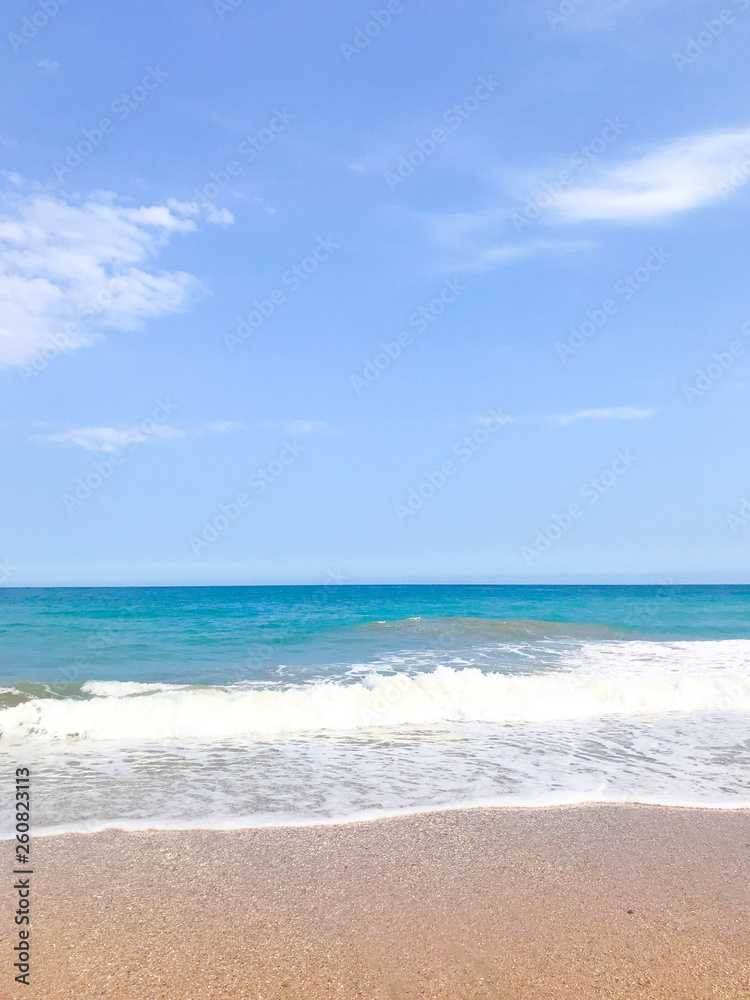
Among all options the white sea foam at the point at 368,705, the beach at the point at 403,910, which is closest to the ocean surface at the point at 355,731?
the white sea foam at the point at 368,705

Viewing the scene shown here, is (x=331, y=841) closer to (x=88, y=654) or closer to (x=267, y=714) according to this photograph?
(x=267, y=714)

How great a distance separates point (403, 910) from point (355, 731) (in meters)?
5.99

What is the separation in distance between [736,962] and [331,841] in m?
3.05

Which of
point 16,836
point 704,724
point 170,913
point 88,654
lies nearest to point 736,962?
point 170,913

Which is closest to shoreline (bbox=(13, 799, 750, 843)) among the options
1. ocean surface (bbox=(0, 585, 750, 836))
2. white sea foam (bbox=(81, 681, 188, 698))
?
ocean surface (bbox=(0, 585, 750, 836))

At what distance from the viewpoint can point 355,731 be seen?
406 inches

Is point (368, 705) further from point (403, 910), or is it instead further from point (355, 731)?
point (403, 910)

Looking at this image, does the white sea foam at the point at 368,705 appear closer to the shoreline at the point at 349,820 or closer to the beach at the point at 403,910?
the shoreline at the point at 349,820

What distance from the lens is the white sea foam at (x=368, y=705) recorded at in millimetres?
10406

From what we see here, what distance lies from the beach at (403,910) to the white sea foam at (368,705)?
4.78m

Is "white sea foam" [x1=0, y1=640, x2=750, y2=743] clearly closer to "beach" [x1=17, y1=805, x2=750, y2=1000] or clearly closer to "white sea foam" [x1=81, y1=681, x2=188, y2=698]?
"white sea foam" [x1=81, y1=681, x2=188, y2=698]

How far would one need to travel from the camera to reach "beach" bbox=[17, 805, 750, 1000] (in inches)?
143

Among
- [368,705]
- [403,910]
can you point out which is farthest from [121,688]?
[403,910]

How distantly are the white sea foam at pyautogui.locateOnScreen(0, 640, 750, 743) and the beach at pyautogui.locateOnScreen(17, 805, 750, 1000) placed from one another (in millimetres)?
4785
